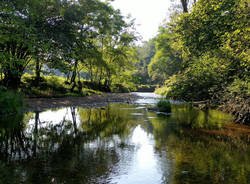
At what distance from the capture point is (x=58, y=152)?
19.3 ft

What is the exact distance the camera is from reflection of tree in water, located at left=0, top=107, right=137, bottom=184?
4391 mm

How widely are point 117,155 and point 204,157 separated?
7.31 feet

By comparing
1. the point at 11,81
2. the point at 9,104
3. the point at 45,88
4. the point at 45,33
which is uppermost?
the point at 45,33

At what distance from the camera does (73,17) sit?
20.4 meters

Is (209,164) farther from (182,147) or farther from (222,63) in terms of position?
(222,63)

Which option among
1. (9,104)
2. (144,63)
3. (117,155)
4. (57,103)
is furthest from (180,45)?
(144,63)

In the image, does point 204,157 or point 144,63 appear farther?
point 144,63

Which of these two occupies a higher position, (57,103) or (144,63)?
(144,63)

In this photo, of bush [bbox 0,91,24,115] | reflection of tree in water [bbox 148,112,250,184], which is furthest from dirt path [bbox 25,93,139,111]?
reflection of tree in water [bbox 148,112,250,184]

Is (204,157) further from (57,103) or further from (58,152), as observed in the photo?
(57,103)

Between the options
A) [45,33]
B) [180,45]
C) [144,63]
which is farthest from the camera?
[144,63]

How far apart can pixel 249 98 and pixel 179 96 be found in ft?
20.3

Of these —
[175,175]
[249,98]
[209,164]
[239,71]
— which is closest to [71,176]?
[175,175]

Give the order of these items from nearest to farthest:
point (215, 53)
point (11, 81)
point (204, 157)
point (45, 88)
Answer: point (204, 157) < point (215, 53) < point (11, 81) < point (45, 88)
